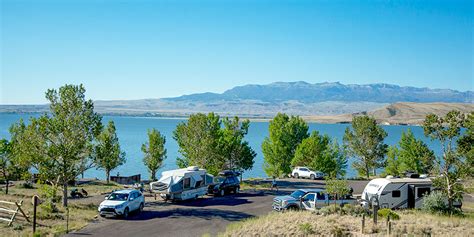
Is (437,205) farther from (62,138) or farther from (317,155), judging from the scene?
(317,155)

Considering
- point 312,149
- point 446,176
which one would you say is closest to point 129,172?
point 312,149

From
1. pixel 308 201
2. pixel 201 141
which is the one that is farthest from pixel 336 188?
pixel 201 141

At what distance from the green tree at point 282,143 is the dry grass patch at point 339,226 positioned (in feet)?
135

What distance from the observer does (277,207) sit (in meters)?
29.8

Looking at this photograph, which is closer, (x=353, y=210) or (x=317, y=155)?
(x=353, y=210)

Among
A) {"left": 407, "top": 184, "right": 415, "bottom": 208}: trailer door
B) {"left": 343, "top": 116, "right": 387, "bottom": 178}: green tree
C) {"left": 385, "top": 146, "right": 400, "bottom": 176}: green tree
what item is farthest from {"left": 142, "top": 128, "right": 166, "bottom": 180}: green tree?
{"left": 407, "top": 184, "right": 415, "bottom": 208}: trailer door

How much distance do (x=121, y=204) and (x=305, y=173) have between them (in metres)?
32.2

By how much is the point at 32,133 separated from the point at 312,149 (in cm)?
3772

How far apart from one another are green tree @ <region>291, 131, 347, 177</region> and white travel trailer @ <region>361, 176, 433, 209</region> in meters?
27.0

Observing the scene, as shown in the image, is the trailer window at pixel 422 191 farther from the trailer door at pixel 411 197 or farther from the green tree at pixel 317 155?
the green tree at pixel 317 155

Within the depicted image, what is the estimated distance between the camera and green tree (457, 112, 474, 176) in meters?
28.6

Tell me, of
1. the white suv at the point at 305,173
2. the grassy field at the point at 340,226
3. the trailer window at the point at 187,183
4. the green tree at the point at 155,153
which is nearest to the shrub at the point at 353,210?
the grassy field at the point at 340,226

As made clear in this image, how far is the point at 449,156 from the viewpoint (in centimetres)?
2908

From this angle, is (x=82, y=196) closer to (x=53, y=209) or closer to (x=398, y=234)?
(x=53, y=209)
